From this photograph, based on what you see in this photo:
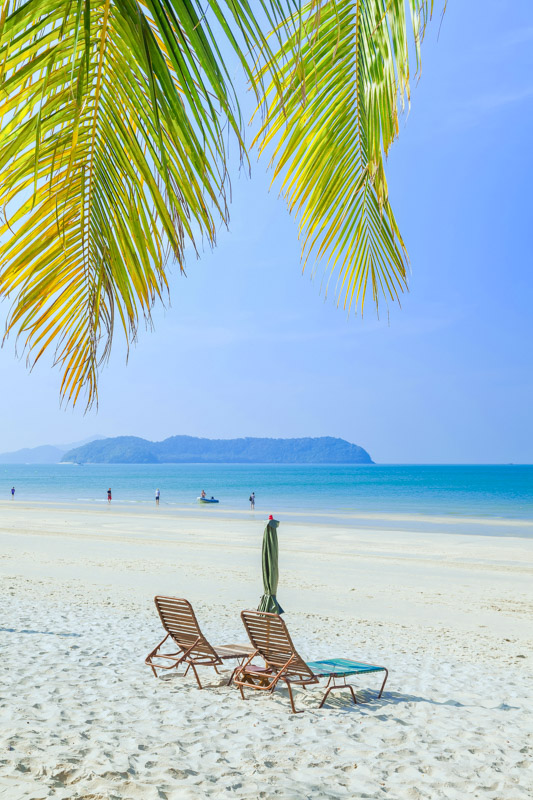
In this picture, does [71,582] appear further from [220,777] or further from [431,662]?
[220,777]

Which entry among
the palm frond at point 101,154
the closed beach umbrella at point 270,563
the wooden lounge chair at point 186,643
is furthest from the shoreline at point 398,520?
the palm frond at point 101,154

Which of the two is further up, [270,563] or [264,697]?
[270,563]

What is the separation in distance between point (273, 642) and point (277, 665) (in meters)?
0.23

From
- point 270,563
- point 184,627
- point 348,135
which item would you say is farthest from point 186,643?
point 348,135

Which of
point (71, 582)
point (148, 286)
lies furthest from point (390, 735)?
point (71, 582)

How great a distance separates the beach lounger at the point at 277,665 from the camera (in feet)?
22.6

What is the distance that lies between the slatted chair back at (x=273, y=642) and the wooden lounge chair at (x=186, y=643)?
34 centimetres

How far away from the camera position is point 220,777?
491 cm

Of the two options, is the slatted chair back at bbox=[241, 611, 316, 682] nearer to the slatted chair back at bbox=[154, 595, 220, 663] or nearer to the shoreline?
the slatted chair back at bbox=[154, 595, 220, 663]

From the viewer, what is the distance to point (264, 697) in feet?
23.1

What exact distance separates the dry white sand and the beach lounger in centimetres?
20

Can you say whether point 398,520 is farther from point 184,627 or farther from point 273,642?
point 273,642

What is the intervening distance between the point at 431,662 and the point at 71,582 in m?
8.29

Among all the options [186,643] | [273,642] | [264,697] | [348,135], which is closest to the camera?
[348,135]
